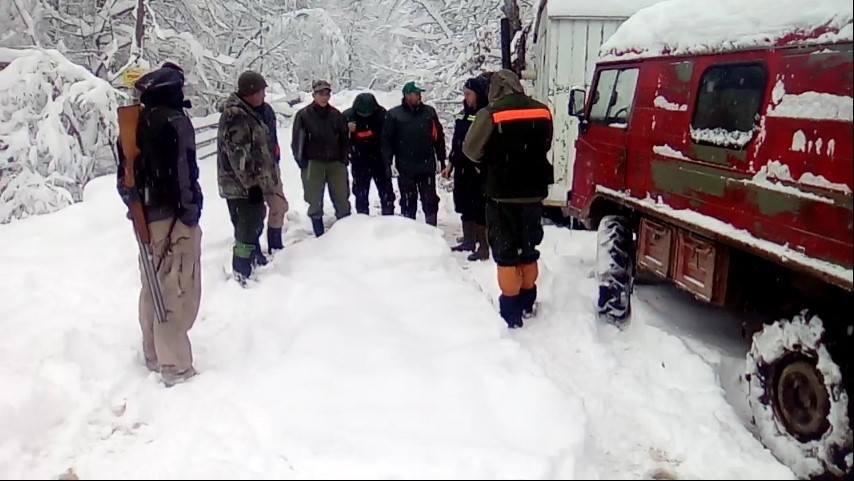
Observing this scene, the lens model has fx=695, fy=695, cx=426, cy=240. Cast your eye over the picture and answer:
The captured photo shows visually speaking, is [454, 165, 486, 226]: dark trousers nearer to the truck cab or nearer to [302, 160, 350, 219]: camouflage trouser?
[302, 160, 350, 219]: camouflage trouser

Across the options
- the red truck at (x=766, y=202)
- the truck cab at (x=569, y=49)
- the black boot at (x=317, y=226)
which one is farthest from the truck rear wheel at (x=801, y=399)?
the black boot at (x=317, y=226)

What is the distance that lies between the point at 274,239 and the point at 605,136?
3.43 m

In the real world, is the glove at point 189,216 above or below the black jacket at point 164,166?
below

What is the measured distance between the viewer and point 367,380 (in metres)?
3.91

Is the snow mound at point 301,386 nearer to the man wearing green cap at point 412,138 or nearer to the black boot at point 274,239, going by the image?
the black boot at point 274,239

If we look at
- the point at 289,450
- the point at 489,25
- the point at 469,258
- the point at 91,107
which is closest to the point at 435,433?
the point at 289,450

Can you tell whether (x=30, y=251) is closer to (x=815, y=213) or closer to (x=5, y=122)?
(x=5, y=122)

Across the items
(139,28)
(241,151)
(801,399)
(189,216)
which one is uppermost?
(139,28)

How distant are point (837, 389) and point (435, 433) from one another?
6.13 ft

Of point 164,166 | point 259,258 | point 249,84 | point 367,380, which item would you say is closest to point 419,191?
point 259,258

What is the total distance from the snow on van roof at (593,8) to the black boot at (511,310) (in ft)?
14.7

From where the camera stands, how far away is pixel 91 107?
1168 cm

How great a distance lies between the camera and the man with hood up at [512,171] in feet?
16.1

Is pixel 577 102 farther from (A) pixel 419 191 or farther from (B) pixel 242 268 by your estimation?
(B) pixel 242 268
